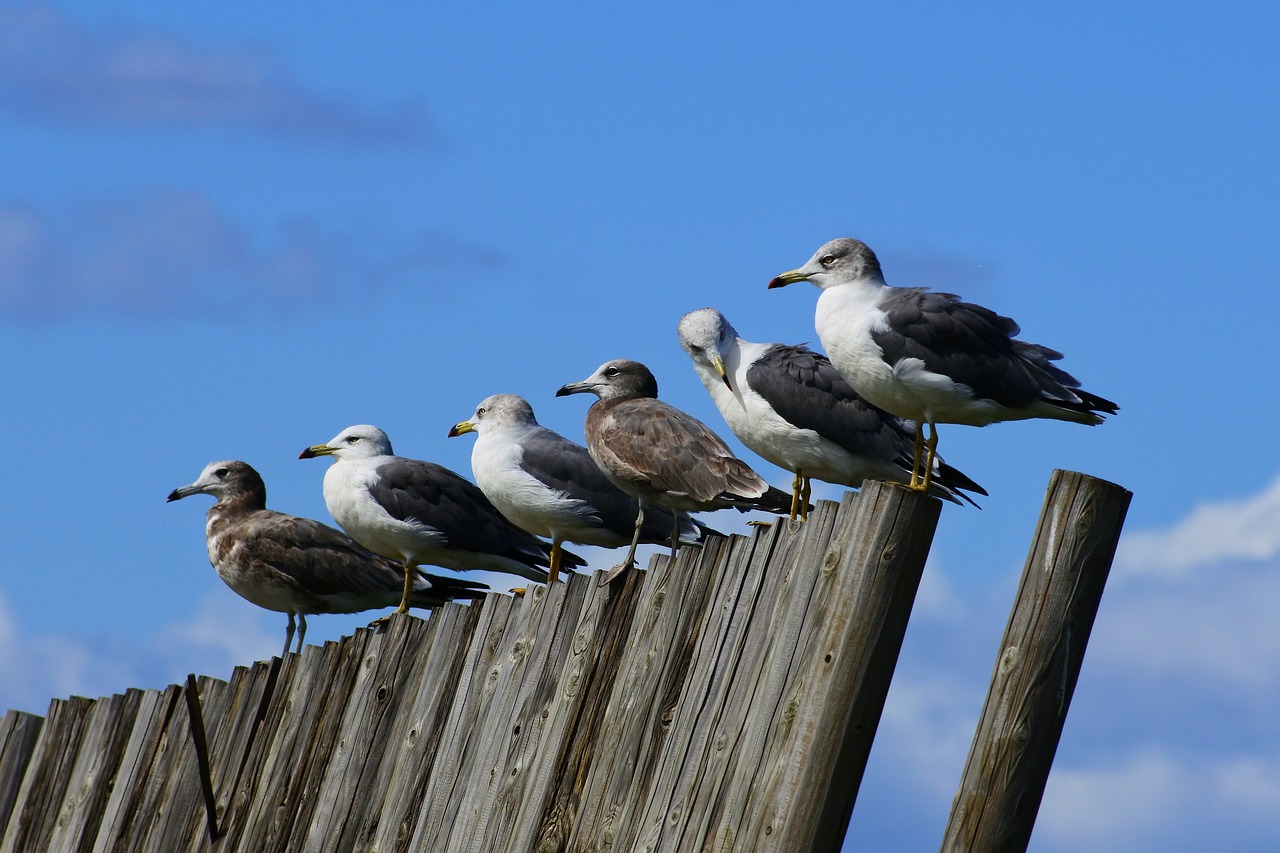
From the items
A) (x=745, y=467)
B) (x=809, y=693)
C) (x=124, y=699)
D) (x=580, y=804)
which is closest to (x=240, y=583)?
(x=124, y=699)

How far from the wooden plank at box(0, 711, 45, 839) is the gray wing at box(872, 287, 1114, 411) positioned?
19.2 ft

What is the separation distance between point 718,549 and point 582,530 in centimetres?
423

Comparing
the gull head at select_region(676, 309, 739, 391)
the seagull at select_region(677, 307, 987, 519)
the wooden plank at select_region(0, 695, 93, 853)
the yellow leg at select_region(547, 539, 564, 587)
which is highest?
the gull head at select_region(676, 309, 739, 391)

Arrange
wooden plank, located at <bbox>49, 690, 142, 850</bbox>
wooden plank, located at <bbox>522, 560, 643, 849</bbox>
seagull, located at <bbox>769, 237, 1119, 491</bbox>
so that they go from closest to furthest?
1. wooden plank, located at <bbox>522, 560, 643, 849</bbox>
2. seagull, located at <bbox>769, 237, 1119, 491</bbox>
3. wooden plank, located at <bbox>49, 690, 142, 850</bbox>

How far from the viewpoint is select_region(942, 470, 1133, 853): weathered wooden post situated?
4449mm

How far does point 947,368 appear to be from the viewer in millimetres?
7188

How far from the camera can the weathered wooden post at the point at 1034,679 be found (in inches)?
175

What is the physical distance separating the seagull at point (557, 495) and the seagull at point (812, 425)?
3.80 feet

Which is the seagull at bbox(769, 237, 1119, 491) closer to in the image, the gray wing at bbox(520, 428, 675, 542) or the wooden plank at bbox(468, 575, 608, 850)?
the wooden plank at bbox(468, 575, 608, 850)

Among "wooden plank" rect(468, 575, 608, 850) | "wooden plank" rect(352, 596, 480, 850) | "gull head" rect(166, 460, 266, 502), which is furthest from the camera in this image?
"gull head" rect(166, 460, 266, 502)

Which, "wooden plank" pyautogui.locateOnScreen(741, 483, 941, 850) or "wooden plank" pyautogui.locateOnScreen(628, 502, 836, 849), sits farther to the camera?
"wooden plank" pyautogui.locateOnScreen(628, 502, 836, 849)

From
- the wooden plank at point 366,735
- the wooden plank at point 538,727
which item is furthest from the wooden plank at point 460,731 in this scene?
the wooden plank at point 366,735

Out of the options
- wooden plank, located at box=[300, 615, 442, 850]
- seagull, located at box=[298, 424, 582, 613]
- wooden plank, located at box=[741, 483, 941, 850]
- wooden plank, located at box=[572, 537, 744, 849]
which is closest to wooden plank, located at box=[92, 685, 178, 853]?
wooden plank, located at box=[300, 615, 442, 850]

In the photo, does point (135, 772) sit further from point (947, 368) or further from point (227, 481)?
point (947, 368)
